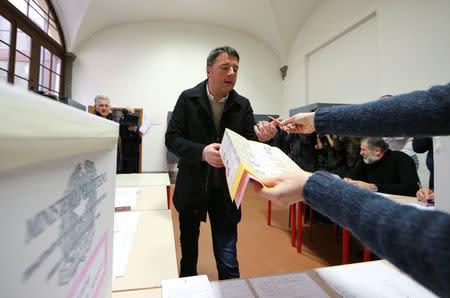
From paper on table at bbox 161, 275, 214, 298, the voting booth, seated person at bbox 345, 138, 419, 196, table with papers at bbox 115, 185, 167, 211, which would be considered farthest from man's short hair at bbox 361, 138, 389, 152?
the voting booth

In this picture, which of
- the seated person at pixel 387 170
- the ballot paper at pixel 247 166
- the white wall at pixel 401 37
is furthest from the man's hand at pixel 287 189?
the white wall at pixel 401 37

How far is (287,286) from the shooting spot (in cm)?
60

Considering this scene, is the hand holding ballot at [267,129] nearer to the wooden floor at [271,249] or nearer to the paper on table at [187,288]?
the paper on table at [187,288]

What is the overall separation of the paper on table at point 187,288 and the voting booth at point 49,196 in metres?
0.22

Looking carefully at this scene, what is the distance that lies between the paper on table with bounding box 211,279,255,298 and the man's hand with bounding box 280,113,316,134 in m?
0.54

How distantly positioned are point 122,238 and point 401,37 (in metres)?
3.83

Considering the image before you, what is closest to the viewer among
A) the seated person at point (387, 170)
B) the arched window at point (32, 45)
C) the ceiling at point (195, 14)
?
the seated person at point (387, 170)

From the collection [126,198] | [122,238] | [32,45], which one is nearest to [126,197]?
[126,198]

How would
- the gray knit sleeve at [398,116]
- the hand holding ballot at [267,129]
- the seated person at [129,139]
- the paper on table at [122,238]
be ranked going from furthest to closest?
the seated person at [129,139], the hand holding ballot at [267,129], the paper on table at [122,238], the gray knit sleeve at [398,116]

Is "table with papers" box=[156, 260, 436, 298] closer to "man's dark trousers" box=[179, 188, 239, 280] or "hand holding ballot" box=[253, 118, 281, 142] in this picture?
"man's dark trousers" box=[179, 188, 239, 280]

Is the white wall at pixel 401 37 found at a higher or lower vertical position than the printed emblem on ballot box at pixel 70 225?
higher

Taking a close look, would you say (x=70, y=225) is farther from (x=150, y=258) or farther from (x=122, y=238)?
(x=122, y=238)

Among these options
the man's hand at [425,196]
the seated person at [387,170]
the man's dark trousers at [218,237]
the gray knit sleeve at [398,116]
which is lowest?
the man's dark trousers at [218,237]

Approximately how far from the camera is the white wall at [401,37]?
8.02 feet
